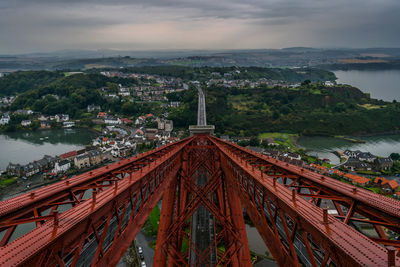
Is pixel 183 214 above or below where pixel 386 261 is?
below

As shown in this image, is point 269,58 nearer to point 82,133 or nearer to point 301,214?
point 82,133

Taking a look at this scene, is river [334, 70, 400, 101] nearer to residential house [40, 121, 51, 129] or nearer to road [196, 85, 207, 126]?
road [196, 85, 207, 126]

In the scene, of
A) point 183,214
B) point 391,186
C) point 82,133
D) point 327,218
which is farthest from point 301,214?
point 82,133

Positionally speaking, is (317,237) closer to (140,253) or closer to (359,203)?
(359,203)

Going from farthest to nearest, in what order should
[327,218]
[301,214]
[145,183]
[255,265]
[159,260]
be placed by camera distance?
[255,265], [159,260], [145,183], [301,214], [327,218]

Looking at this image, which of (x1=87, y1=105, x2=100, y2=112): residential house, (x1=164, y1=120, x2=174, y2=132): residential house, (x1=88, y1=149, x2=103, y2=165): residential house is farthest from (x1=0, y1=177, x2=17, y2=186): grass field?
(x1=87, y1=105, x2=100, y2=112): residential house

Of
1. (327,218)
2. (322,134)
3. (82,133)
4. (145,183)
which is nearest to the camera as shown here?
(327,218)
